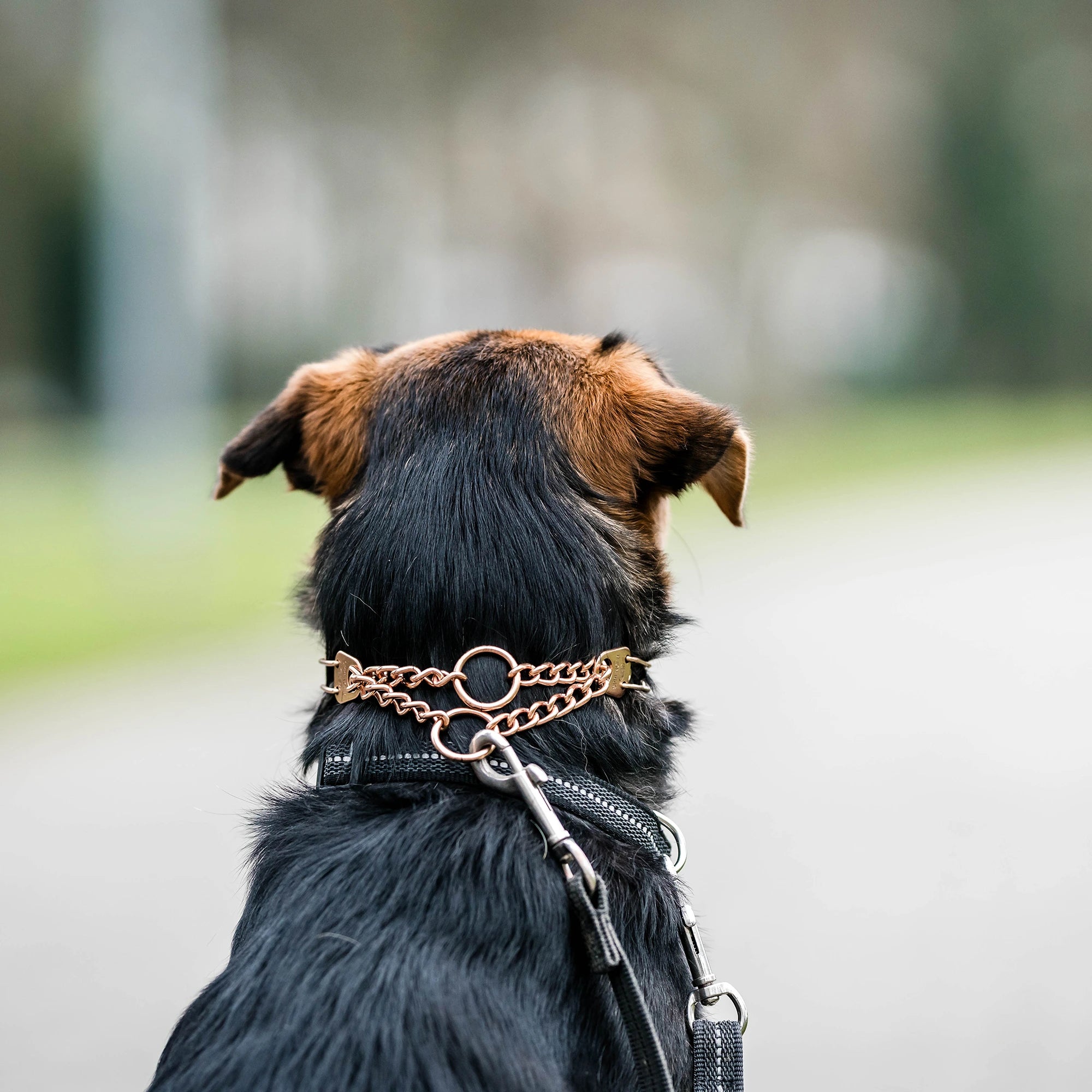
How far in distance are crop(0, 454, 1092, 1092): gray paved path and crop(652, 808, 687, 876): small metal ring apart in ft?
0.57

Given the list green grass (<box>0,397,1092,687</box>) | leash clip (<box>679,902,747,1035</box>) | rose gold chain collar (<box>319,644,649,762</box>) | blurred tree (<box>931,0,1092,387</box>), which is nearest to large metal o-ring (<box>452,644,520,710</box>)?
rose gold chain collar (<box>319,644,649,762</box>)

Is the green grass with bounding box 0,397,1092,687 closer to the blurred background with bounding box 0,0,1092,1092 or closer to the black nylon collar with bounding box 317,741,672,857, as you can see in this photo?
the blurred background with bounding box 0,0,1092,1092

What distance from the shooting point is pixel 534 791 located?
5.42 feet

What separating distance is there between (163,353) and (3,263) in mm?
4041

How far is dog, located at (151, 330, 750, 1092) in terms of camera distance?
148 centimetres

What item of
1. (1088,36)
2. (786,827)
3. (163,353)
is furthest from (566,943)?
(1088,36)

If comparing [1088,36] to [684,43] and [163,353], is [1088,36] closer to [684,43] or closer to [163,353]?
[684,43]

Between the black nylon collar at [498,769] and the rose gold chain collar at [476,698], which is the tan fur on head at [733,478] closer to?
the rose gold chain collar at [476,698]

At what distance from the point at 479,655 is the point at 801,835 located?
3212mm

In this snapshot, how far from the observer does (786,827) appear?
4.70 meters

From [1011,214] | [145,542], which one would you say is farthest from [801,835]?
[1011,214]

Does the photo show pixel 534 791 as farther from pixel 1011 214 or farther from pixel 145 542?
pixel 1011 214

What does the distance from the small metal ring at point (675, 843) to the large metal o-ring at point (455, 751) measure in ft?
1.19

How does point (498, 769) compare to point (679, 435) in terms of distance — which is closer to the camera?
point (498, 769)
